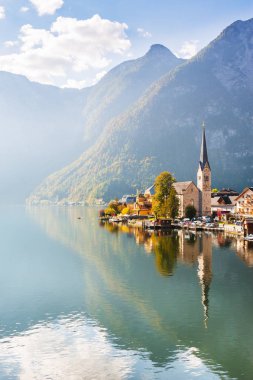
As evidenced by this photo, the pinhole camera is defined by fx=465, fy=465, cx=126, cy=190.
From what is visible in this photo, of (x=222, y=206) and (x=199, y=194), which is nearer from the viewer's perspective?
(x=199, y=194)

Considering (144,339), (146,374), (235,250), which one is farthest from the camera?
(235,250)

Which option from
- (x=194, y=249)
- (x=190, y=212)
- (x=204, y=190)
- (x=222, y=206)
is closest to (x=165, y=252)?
(x=194, y=249)

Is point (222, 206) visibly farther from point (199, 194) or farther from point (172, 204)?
point (172, 204)

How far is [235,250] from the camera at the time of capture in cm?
9162

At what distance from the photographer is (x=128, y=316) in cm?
4628

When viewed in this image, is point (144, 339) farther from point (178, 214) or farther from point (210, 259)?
point (178, 214)

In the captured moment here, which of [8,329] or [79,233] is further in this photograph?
[79,233]

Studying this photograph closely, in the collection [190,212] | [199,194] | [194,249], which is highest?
[199,194]

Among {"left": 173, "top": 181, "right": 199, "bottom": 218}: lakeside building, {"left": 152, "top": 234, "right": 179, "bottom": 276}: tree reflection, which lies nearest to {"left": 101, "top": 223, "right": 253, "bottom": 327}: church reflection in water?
{"left": 152, "top": 234, "right": 179, "bottom": 276}: tree reflection

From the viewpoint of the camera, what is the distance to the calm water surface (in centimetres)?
3506

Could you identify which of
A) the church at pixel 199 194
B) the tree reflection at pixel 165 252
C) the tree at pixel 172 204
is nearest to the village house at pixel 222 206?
the church at pixel 199 194

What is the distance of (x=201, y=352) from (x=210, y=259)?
4432cm

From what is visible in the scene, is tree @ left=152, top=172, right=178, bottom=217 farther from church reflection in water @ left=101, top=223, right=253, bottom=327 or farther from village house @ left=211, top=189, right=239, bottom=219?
village house @ left=211, top=189, right=239, bottom=219

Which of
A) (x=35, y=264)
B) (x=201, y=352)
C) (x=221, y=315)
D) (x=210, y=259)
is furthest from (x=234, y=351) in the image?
(x=35, y=264)
